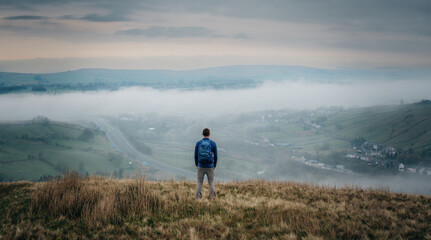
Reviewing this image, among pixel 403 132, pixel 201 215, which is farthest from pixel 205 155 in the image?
pixel 403 132

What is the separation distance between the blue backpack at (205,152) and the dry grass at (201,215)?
5.78 feet

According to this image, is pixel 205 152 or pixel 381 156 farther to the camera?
pixel 381 156

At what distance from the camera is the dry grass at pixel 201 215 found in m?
8.27

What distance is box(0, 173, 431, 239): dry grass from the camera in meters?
8.27

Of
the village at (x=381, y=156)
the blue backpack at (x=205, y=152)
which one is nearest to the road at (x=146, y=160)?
the village at (x=381, y=156)

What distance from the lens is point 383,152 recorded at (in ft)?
452

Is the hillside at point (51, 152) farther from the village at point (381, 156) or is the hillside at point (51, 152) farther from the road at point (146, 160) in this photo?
the village at point (381, 156)

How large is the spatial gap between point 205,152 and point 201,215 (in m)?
2.70

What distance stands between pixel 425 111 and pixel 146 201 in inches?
9277

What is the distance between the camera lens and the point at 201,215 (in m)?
9.89

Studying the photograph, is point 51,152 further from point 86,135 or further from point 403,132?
point 403,132

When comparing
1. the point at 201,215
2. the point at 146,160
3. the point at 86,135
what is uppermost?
the point at 201,215

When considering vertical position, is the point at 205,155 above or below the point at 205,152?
below

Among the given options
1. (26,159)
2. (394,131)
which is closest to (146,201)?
(26,159)
